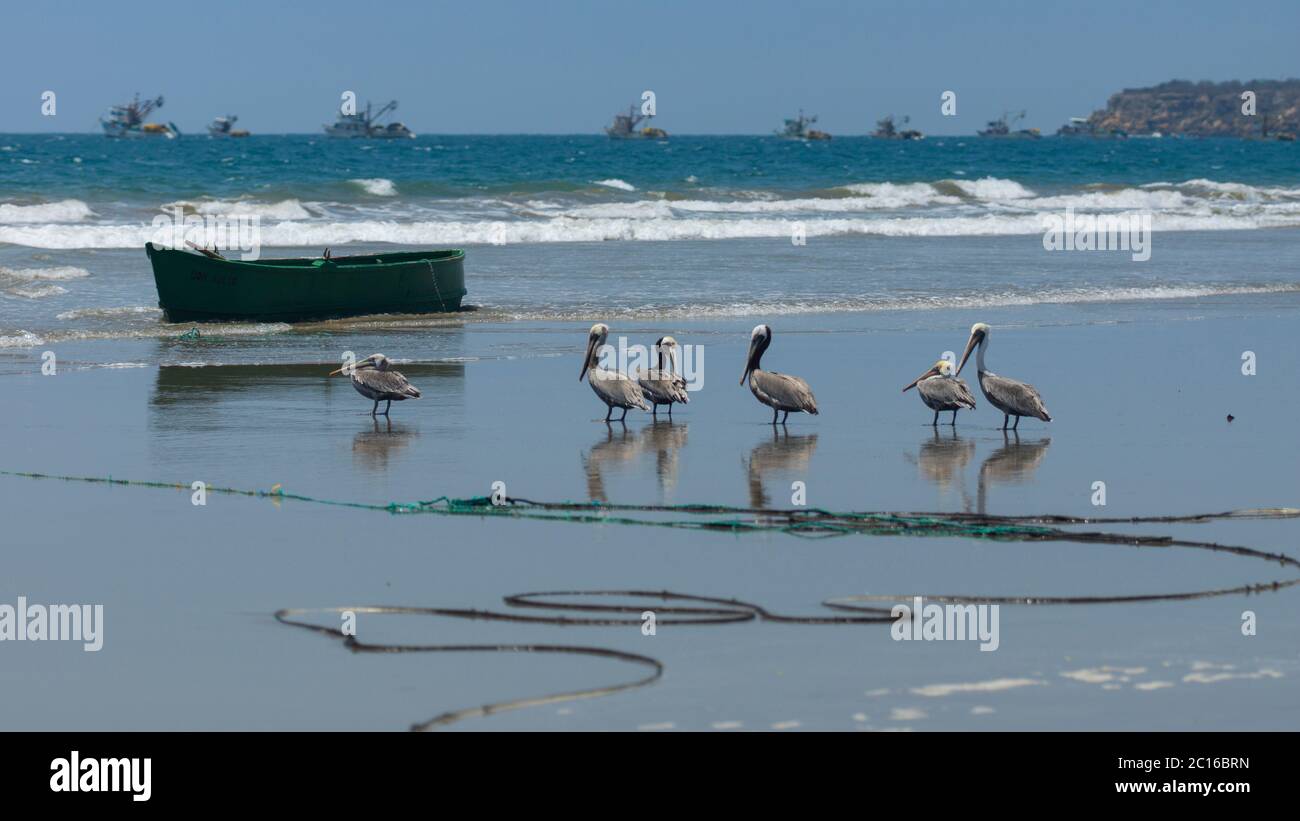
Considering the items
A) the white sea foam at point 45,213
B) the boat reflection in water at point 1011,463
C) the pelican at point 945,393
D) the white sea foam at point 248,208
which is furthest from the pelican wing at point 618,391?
the white sea foam at point 248,208

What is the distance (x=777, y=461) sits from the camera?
13.0 meters

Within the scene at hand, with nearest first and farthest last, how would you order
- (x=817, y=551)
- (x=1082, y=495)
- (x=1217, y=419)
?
(x=817, y=551)
(x=1082, y=495)
(x=1217, y=419)

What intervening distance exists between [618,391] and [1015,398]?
3.31 metres

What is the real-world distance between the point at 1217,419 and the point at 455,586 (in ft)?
26.9

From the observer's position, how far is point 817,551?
9891 millimetres

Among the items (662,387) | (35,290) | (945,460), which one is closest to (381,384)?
(662,387)

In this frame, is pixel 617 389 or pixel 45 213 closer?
pixel 617 389

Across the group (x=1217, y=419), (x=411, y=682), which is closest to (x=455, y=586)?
(x=411, y=682)

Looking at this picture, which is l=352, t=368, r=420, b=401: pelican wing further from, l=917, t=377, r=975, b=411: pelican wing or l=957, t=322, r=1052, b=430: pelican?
l=957, t=322, r=1052, b=430: pelican

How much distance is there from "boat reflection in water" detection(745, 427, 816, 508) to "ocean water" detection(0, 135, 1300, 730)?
47 millimetres

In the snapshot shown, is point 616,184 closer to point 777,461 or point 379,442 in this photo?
point 379,442

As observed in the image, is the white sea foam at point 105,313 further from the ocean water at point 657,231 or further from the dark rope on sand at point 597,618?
the dark rope on sand at point 597,618

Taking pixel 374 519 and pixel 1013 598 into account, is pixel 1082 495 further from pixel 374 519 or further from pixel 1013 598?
pixel 374 519

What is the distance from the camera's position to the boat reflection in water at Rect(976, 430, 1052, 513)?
12062 millimetres
